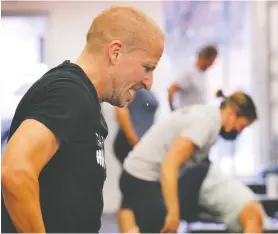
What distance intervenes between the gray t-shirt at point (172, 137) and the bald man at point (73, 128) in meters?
1.31

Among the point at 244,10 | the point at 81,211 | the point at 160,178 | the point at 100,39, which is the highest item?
the point at 244,10

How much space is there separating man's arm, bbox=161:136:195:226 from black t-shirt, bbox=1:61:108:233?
130 cm

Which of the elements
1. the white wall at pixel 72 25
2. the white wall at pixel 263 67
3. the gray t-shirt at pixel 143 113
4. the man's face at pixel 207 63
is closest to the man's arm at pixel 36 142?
the white wall at pixel 72 25

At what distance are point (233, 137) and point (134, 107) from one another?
0.47 metres

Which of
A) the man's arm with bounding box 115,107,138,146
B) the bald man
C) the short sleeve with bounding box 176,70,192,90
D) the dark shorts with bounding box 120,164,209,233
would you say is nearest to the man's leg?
the dark shorts with bounding box 120,164,209,233

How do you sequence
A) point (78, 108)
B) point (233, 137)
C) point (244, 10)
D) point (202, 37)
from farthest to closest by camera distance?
point (244, 10) → point (202, 37) → point (233, 137) → point (78, 108)

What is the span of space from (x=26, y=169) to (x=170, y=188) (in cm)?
152

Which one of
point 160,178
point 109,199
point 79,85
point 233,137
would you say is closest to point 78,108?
point 79,85

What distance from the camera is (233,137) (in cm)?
244

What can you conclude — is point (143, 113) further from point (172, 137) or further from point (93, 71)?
point (93, 71)

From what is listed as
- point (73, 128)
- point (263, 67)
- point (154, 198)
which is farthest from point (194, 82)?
point (73, 128)

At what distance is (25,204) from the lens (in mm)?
739

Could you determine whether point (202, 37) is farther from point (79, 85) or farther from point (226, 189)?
point (79, 85)

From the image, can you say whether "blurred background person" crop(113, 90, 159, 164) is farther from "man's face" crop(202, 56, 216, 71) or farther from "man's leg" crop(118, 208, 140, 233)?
"man's face" crop(202, 56, 216, 71)
